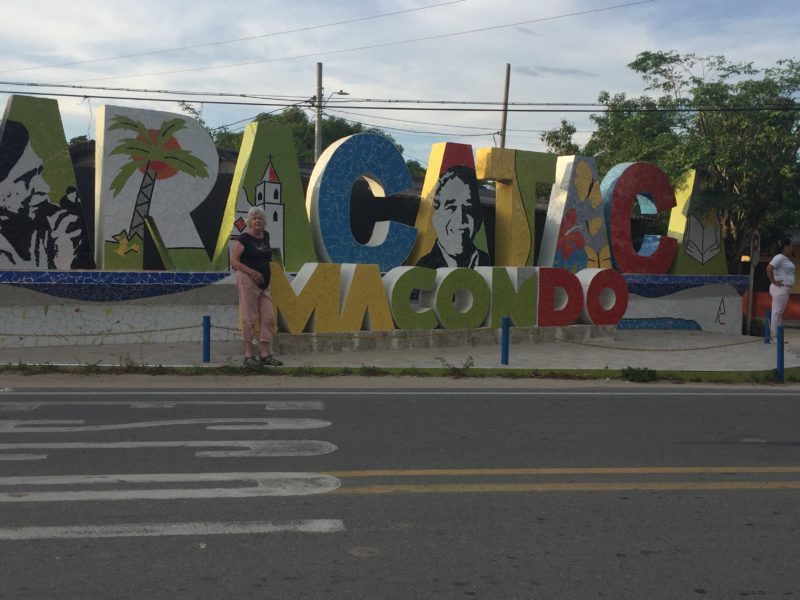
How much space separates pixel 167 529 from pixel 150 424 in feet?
10.9

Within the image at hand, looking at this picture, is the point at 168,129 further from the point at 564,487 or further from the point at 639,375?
the point at 564,487

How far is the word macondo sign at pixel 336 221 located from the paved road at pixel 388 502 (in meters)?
5.88

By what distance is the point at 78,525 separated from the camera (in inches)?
201

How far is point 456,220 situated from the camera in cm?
1875

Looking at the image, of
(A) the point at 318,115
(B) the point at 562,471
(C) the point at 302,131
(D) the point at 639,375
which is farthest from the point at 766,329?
(C) the point at 302,131

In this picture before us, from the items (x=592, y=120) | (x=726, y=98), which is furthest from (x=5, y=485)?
(x=592, y=120)

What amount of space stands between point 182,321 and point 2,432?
8.01 metres

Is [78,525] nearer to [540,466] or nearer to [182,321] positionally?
[540,466]

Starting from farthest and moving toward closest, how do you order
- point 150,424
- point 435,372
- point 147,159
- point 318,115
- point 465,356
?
point 318,115 → point 465,356 → point 147,159 → point 435,372 → point 150,424

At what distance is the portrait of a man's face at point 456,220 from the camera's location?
18359 millimetres

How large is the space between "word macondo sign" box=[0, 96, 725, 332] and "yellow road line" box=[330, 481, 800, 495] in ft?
29.6

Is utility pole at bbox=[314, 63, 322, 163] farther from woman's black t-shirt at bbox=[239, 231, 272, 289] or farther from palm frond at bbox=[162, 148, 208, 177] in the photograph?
woman's black t-shirt at bbox=[239, 231, 272, 289]

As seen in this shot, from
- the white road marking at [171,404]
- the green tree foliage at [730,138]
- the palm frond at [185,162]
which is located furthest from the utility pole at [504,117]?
the white road marking at [171,404]

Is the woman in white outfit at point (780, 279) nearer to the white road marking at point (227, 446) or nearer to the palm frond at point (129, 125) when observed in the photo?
the palm frond at point (129, 125)
